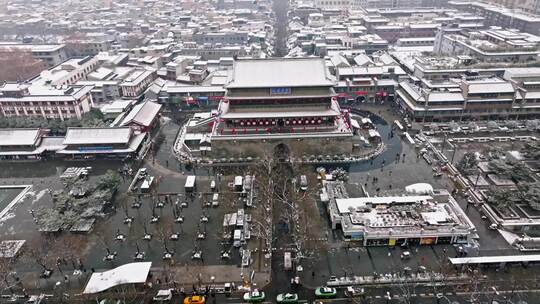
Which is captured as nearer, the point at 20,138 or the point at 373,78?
the point at 20,138

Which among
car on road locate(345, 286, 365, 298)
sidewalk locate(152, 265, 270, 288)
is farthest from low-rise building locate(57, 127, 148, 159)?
car on road locate(345, 286, 365, 298)

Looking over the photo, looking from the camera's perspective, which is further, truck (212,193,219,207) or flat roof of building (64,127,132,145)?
flat roof of building (64,127,132,145)

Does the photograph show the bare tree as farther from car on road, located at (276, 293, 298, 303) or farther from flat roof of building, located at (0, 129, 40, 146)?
car on road, located at (276, 293, 298, 303)

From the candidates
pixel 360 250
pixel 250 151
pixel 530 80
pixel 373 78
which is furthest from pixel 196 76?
pixel 530 80

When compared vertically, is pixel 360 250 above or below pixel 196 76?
below

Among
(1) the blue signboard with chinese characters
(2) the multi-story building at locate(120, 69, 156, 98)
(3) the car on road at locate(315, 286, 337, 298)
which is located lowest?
(3) the car on road at locate(315, 286, 337, 298)

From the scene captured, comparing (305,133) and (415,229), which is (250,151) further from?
(415,229)

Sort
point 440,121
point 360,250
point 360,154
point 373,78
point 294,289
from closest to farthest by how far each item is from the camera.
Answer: point 294,289
point 360,250
point 360,154
point 440,121
point 373,78

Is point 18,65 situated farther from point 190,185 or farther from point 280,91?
point 280,91
